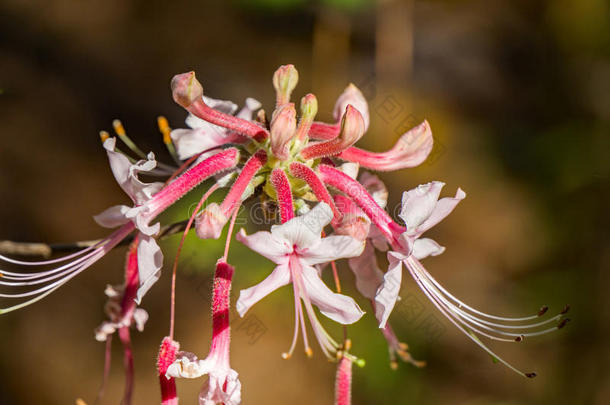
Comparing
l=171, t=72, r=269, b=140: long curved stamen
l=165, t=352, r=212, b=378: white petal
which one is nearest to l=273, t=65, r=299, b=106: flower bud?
l=171, t=72, r=269, b=140: long curved stamen

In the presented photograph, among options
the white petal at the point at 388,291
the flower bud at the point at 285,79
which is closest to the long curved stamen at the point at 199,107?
the flower bud at the point at 285,79

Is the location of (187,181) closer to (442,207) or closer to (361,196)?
(361,196)

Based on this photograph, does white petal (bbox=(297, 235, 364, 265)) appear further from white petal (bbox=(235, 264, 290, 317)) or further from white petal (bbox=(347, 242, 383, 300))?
white petal (bbox=(347, 242, 383, 300))

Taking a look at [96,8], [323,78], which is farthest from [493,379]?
[96,8]

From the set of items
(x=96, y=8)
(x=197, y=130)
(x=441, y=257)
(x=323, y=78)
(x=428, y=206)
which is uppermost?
(x=96, y=8)

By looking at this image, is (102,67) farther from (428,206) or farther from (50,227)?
(428,206)

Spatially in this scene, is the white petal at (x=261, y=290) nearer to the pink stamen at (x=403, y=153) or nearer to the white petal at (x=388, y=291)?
the white petal at (x=388, y=291)
